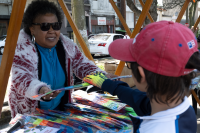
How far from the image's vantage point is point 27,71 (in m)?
1.49

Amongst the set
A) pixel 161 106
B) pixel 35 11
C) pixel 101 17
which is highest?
pixel 101 17

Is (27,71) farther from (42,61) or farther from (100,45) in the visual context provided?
(100,45)

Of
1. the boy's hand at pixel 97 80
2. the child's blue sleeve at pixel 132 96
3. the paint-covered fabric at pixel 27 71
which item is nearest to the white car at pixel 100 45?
the paint-covered fabric at pixel 27 71

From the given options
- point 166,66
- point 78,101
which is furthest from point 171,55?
point 78,101

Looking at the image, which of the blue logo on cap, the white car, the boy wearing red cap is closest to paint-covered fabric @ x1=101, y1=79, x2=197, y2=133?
the boy wearing red cap

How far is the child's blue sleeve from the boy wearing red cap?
207 mm

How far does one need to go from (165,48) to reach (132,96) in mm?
507

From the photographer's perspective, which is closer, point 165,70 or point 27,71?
point 165,70

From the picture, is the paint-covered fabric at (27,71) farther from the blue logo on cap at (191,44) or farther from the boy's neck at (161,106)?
the blue logo on cap at (191,44)

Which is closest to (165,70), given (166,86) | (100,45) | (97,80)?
(166,86)

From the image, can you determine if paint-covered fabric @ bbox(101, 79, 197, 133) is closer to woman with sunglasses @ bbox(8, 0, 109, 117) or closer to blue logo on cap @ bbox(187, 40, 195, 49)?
blue logo on cap @ bbox(187, 40, 195, 49)

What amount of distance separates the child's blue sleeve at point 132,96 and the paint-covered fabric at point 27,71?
1.55 ft

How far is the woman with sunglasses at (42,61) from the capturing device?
1.49 m

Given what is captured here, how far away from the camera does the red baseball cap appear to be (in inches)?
32.8
